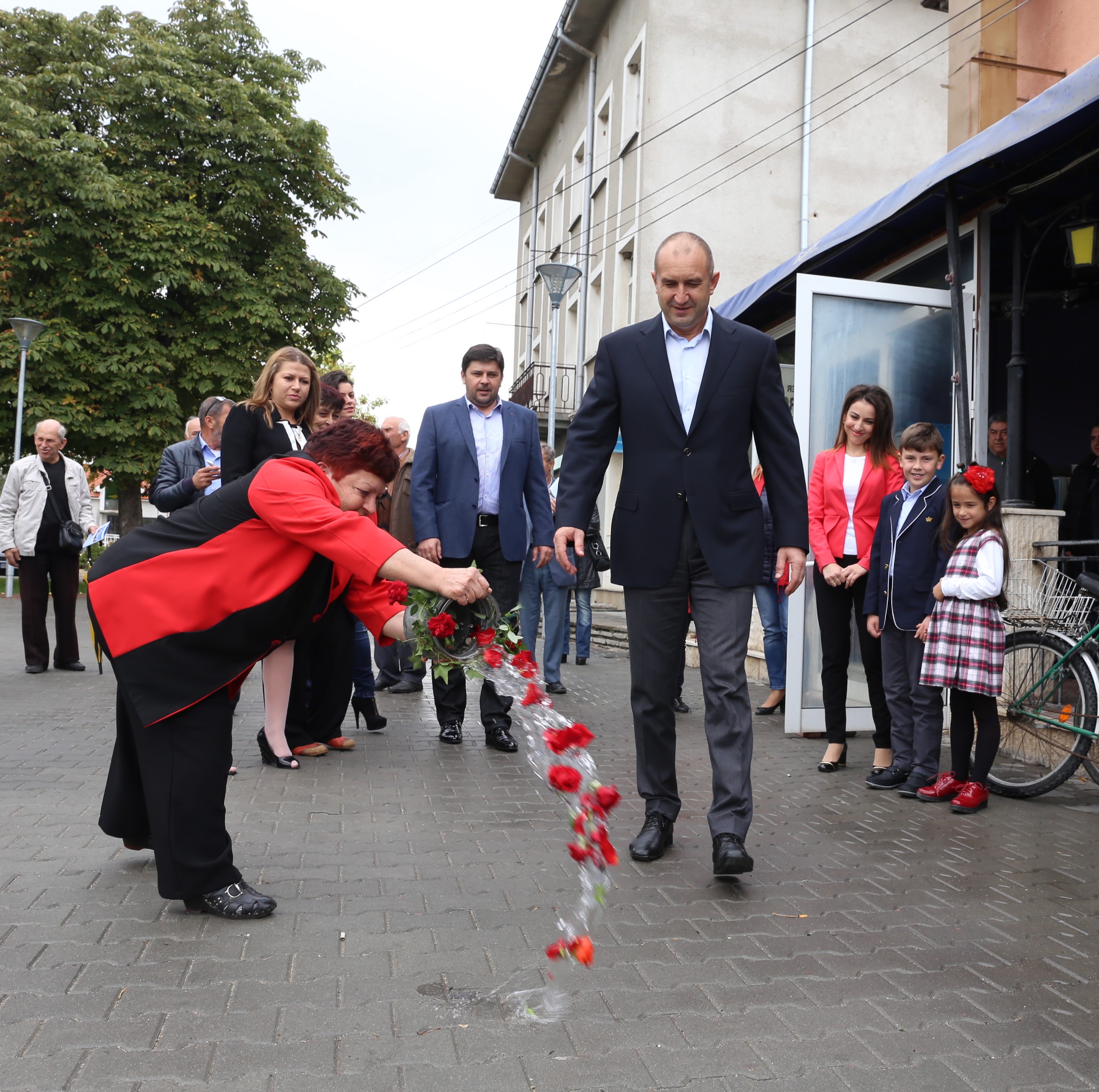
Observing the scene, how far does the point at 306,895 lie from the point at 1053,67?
37.3ft

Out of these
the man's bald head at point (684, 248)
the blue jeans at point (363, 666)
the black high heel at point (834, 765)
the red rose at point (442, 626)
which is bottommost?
the black high heel at point (834, 765)

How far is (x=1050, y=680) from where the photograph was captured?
5.74m

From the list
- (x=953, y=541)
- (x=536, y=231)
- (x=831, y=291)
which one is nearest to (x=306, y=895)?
(x=953, y=541)

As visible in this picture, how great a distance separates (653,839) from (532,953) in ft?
3.69

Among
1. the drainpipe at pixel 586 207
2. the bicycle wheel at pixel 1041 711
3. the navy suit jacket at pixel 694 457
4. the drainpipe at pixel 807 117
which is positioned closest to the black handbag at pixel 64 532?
the navy suit jacket at pixel 694 457

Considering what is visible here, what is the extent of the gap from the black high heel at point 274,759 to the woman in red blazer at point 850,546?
2.90 meters

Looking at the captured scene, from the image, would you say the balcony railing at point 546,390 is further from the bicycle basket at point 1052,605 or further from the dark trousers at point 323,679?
the bicycle basket at point 1052,605

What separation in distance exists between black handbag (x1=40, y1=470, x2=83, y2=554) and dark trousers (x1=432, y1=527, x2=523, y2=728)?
4.73 m

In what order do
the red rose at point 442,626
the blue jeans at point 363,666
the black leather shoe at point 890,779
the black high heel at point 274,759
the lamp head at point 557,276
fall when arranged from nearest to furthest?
the red rose at point 442,626
the black leather shoe at point 890,779
the black high heel at point 274,759
the blue jeans at point 363,666
the lamp head at point 557,276

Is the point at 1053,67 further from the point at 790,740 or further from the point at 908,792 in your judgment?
the point at 908,792

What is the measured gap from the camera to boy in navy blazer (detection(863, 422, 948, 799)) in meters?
5.73

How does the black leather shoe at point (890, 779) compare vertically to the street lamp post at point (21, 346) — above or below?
below

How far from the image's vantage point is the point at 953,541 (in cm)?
561

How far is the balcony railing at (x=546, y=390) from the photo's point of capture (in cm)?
2672
